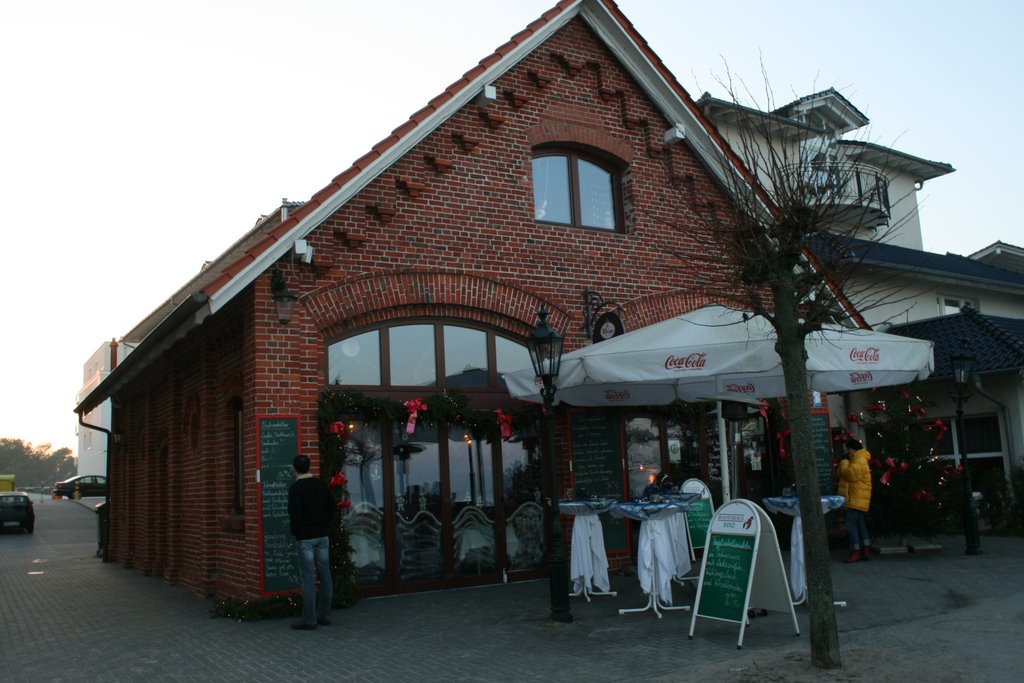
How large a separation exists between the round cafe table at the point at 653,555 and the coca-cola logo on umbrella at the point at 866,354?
2.70 metres

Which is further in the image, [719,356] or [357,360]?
[357,360]

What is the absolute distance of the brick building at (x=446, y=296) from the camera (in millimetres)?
11008

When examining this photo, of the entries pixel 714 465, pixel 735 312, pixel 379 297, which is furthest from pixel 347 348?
pixel 714 465

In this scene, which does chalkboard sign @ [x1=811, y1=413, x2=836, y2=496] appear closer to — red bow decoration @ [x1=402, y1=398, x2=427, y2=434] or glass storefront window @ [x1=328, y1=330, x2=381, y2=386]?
red bow decoration @ [x1=402, y1=398, x2=427, y2=434]

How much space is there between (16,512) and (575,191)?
85.2 feet

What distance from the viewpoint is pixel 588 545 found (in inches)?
425

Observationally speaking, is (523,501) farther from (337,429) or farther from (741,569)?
(741,569)

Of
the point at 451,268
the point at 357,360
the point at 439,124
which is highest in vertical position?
the point at 439,124

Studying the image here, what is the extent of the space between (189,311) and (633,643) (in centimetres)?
598

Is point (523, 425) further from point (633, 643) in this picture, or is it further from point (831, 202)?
point (831, 202)

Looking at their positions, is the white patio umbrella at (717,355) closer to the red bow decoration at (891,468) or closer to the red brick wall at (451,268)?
the red brick wall at (451,268)

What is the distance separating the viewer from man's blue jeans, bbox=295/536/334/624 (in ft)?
31.6

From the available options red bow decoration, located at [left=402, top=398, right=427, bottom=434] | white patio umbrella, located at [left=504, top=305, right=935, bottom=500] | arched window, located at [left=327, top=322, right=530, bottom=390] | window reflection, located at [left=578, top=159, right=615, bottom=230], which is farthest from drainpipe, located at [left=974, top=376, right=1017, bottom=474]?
red bow decoration, located at [left=402, top=398, right=427, bottom=434]

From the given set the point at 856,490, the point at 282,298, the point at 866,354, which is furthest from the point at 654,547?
the point at 282,298
